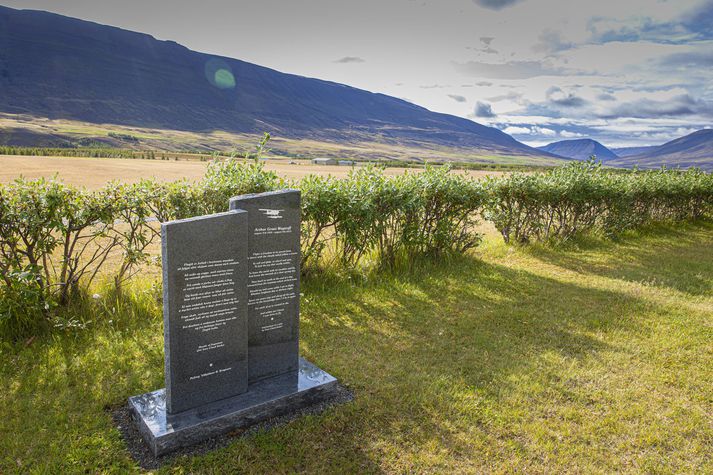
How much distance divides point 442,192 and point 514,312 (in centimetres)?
286

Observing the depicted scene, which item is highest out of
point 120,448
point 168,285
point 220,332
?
point 168,285

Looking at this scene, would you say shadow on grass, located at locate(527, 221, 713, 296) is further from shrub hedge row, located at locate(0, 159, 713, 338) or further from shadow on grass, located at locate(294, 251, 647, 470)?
shadow on grass, located at locate(294, 251, 647, 470)

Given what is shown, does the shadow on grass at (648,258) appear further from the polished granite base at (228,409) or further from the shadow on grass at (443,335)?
the polished granite base at (228,409)

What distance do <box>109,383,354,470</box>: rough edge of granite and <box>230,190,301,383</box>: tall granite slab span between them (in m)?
0.54

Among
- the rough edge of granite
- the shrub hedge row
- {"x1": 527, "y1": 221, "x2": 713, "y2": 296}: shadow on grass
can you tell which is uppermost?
the shrub hedge row

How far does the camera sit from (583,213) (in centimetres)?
1297

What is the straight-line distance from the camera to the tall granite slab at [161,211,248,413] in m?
3.79

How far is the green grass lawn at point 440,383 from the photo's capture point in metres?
3.85

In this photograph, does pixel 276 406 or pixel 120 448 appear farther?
pixel 276 406

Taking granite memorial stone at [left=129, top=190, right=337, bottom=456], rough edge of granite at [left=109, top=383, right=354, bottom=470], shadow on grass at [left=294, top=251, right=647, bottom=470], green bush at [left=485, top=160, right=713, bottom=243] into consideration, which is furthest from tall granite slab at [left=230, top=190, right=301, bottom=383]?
green bush at [left=485, top=160, right=713, bottom=243]

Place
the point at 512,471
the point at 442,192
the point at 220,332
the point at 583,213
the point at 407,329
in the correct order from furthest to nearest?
the point at 583,213 → the point at 442,192 → the point at 407,329 → the point at 220,332 → the point at 512,471

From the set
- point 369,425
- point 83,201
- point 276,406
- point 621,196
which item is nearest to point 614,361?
point 369,425

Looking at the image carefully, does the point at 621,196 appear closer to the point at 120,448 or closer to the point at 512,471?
the point at 512,471

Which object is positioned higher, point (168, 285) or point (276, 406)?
point (168, 285)
